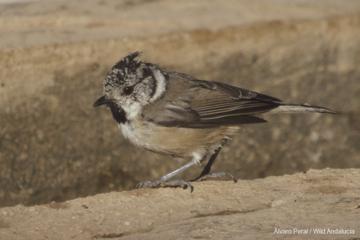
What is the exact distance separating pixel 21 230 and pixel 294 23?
157 inches

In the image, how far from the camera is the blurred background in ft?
27.9

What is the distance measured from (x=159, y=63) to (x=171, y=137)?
67.6 inches

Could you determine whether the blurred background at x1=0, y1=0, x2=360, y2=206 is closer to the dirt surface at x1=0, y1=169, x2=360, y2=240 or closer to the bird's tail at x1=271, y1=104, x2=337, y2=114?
the bird's tail at x1=271, y1=104, x2=337, y2=114

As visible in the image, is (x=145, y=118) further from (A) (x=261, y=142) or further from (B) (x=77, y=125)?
(A) (x=261, y=142)

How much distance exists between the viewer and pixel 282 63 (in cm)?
937

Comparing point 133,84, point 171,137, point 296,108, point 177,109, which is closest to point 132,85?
point 133,84

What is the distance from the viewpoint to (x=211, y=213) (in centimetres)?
656

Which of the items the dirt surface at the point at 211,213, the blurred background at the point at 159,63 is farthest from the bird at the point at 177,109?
the blurred background at the point at 159,63

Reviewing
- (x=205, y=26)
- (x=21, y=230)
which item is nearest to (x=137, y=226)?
(x=21, y=230)

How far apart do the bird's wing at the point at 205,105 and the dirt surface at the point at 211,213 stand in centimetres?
52

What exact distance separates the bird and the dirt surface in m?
0.40

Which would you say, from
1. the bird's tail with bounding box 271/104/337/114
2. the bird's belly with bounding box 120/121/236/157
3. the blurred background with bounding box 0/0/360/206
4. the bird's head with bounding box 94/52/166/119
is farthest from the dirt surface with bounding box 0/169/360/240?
the blurred background with bounding box 0/0/360/206

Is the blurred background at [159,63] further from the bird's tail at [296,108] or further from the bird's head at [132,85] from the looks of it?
the bird's tail at [296,108]

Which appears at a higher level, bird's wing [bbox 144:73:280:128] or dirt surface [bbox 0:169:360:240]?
bird's wing [bbox 144:73:280:128]
